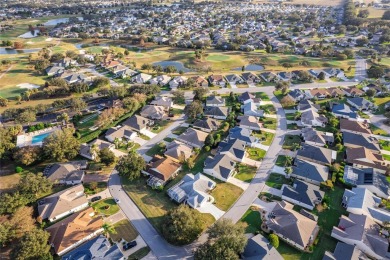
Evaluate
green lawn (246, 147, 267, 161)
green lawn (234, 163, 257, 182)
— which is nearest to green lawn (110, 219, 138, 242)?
green lawn (234, 163, 257, 182)

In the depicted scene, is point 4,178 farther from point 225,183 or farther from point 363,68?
point 363,68

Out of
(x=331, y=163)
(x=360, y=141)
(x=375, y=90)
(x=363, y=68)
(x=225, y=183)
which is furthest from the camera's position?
(x=363, y=68)

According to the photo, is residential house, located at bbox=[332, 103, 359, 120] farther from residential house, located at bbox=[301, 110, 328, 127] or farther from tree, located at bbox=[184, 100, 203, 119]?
tree, located at bbox=[184, 100, 203, 119]

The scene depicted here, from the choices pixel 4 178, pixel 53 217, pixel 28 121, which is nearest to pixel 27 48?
pixel 28 121

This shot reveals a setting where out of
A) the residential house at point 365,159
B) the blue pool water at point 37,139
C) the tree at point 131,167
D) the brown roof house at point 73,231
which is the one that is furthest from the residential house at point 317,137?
the blue pool water at point 37,139

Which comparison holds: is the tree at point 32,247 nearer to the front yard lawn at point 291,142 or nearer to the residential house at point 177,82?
the front yard lawn at point 291,142

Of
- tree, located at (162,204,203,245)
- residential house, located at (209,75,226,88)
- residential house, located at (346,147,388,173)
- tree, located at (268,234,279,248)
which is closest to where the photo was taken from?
tree, located at (162,204,203,245)

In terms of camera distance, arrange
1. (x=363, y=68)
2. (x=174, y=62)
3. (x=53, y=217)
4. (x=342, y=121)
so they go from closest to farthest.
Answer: (x=53, y=217) → (x=342, y=121) → (x=363, y=68) → (x=174, y=62)
